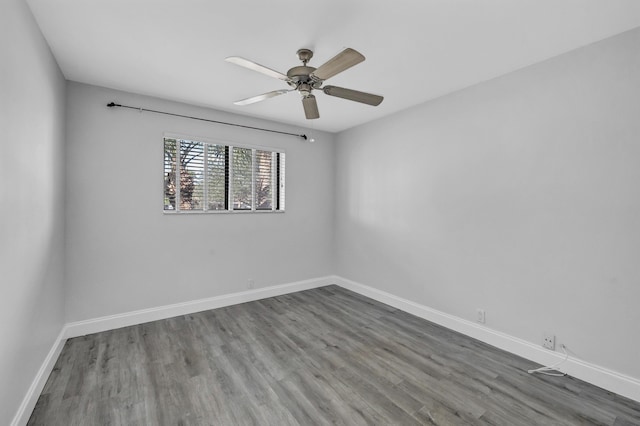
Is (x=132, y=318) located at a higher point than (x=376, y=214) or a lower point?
lower

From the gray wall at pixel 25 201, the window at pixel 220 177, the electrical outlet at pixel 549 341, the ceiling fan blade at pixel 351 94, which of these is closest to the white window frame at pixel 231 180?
the window at pixel 220 177

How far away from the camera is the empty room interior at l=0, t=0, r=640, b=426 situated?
1.86m

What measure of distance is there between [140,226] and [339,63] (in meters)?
2.84

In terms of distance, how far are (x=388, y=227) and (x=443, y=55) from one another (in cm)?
220

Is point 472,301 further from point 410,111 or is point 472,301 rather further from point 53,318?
point 53,318

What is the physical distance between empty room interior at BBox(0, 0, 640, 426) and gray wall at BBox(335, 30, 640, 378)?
0.6 inches

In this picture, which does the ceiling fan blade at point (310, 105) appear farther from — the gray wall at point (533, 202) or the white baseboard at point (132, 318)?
the white baseboard at point (132, 318)

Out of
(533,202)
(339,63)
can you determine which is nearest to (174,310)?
(339,63)

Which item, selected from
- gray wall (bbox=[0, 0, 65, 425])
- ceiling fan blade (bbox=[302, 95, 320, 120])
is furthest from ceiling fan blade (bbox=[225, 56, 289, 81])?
gray wall (bbox=[0, 0, 65, 425])

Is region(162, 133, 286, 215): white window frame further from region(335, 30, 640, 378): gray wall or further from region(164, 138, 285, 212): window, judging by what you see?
region(335, 30, 640, 378): gray wall

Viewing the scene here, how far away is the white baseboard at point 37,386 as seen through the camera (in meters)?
1.71

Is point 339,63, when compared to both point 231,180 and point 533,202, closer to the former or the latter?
point 533,202

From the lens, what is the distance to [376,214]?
414 cm

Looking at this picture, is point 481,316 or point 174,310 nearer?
point 481,316
